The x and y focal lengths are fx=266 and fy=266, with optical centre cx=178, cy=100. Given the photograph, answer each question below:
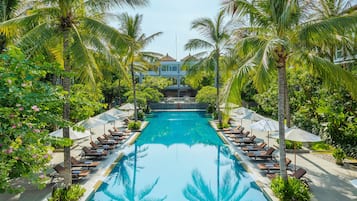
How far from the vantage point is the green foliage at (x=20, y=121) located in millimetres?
4172

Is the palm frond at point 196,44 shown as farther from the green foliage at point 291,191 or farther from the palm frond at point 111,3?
the green foliage at point 291,191

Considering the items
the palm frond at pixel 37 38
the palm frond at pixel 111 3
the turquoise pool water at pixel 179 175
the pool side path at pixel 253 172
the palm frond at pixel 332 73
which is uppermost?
the palm frond at pixel 111 3

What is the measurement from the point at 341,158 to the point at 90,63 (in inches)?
467

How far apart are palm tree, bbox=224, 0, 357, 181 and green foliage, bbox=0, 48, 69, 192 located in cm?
534

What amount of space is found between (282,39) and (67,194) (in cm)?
833

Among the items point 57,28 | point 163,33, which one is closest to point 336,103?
point 57,28

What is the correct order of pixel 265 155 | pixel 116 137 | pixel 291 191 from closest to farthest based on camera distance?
pixel 291 191 → pixel 265 155 → pixel 116 137

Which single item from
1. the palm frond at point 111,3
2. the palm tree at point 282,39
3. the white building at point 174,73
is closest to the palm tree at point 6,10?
the palm frond at point 111,3

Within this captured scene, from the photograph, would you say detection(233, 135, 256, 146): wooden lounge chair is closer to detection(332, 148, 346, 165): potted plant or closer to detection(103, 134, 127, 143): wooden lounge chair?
detection(332, 148, 346, 165): potted plant

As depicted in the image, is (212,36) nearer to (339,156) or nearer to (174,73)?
(339,156)

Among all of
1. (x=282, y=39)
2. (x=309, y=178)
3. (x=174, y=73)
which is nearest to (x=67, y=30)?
(x=282, y=39)

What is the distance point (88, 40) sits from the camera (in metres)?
9.82

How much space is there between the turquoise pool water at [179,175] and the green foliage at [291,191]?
1075mm

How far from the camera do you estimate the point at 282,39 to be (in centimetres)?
817
